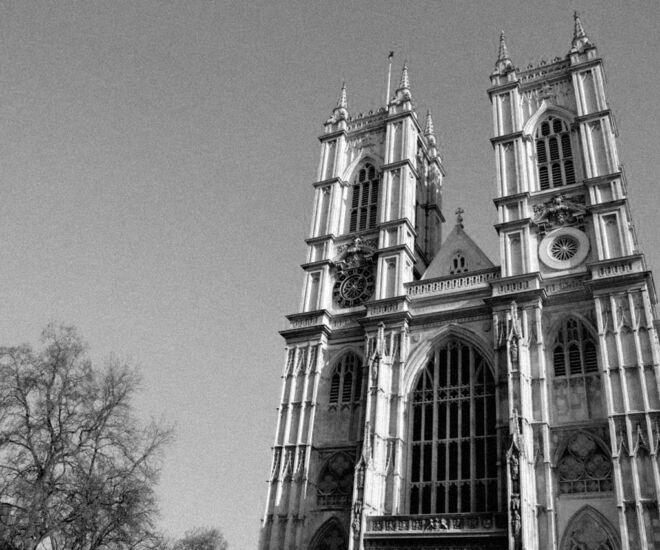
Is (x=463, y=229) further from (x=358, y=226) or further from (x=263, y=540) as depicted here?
(x=263, y=540)

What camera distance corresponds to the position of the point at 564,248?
36.2 meters

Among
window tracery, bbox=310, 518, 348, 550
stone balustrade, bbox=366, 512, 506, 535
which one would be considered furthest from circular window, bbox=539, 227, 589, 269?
window tracery, bbox=310, 518, 348, 550

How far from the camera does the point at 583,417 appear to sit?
3128 centimetres

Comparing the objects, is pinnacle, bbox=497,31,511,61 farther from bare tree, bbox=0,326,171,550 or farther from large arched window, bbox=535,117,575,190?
bare tree, bbox=0,326,171,550

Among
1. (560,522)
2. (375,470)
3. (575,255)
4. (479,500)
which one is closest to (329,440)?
(375,470)

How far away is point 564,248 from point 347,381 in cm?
1348

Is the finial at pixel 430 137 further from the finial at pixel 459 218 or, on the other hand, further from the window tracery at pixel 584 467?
the window tracery at pixel 584 467

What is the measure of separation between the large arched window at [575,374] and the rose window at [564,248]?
12.2 feet

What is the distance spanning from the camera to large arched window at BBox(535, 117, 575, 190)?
39.2m

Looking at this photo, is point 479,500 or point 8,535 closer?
point 8,535

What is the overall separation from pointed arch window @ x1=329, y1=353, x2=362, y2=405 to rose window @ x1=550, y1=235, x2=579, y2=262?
1191 centimetres

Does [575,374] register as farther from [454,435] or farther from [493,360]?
[454,435]

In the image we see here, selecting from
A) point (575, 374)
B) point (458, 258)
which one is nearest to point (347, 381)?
point (458, 258)

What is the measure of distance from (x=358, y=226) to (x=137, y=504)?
76.2ft
